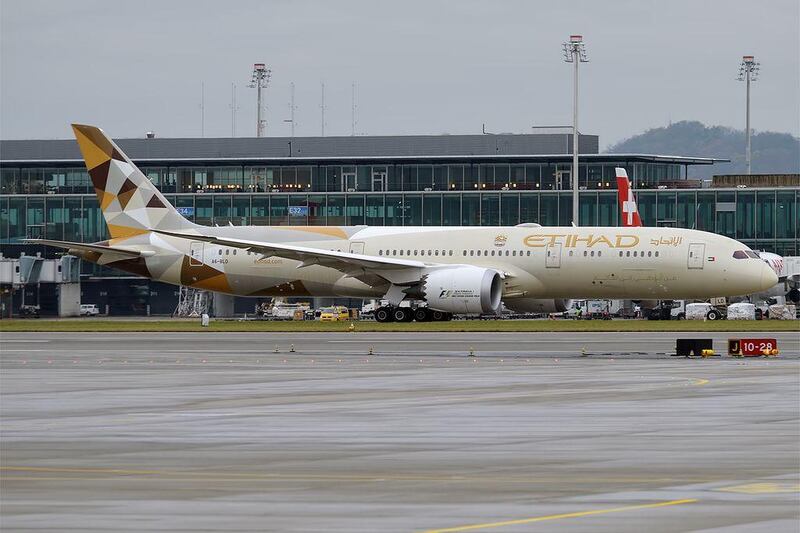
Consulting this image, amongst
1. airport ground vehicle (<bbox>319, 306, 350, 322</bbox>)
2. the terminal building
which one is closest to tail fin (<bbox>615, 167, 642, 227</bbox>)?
the terminal building

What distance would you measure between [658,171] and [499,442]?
98111 millimetres

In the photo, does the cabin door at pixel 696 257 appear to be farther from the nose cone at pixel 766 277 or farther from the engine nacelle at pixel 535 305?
the engine nacelle at pixel 535 305

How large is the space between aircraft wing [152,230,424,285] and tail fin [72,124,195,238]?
422cm

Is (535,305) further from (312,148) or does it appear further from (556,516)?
(312,148)

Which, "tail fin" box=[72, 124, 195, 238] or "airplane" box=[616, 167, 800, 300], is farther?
"airplane" box=[616, 167, 800, 300]

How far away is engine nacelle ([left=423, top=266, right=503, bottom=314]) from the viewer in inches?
2136

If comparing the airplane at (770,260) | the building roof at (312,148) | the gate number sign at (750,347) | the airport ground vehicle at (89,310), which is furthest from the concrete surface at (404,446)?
Result: the building roof at (312,148)

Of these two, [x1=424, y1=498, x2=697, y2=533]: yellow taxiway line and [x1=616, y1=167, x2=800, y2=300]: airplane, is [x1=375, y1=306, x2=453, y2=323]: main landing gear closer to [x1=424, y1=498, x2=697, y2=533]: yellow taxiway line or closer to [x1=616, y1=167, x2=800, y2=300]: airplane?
[x1=616, y1=167, x2=800, y2=300]: airplane

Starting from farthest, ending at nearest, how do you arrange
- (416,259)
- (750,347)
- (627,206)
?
(627,206), (416,259), (750,347)

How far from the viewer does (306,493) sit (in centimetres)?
1376

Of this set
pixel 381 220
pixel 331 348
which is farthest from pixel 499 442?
pixel 381 220

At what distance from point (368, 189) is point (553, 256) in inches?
2093

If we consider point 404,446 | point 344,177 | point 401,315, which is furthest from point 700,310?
point 404,446

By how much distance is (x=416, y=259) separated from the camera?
60.2 meters
